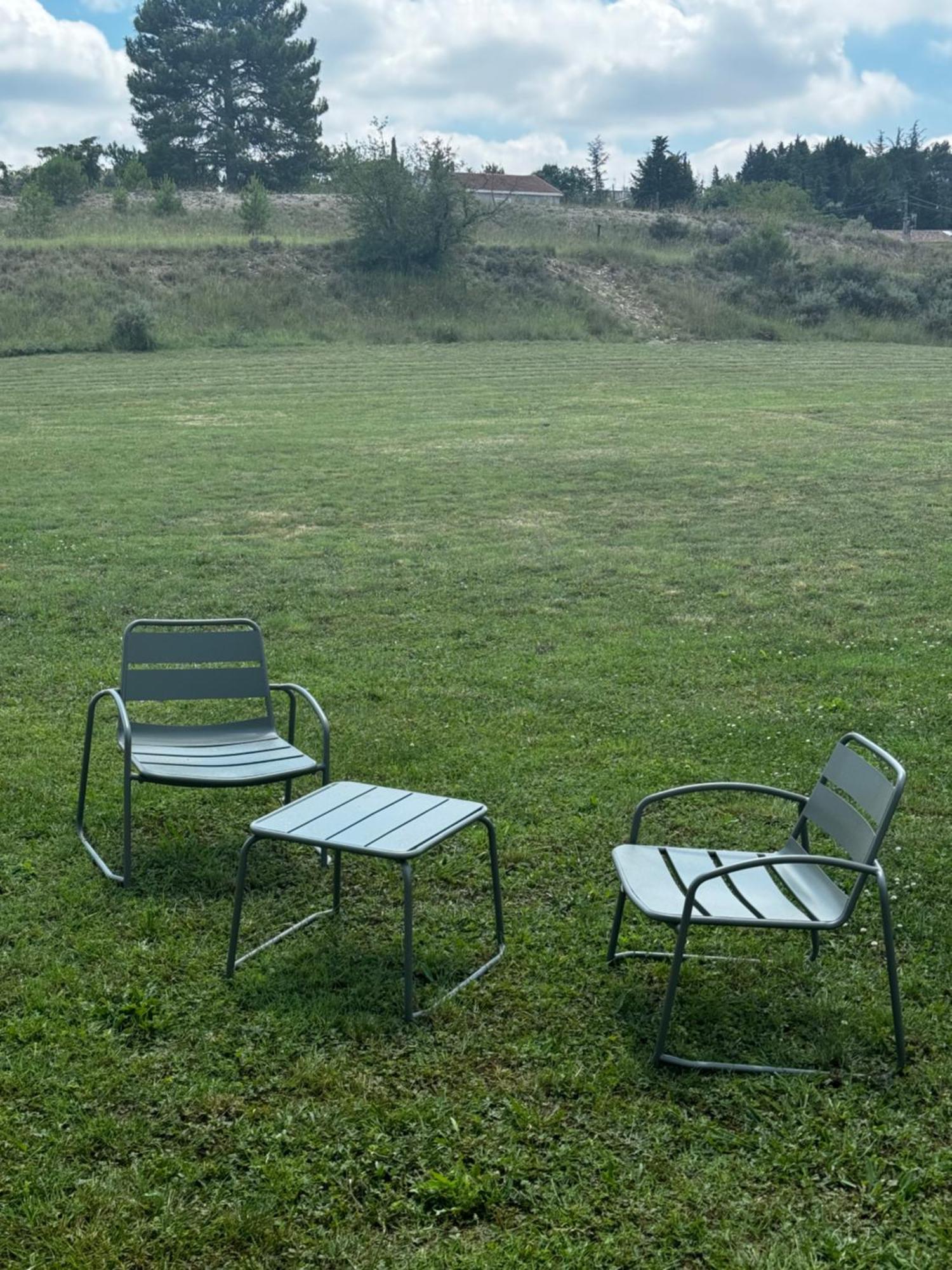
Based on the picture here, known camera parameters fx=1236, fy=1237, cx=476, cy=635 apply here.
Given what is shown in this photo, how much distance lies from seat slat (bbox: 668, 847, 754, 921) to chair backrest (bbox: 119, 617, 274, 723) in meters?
2.10

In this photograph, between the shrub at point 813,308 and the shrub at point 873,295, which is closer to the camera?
the shrub at point 813,308

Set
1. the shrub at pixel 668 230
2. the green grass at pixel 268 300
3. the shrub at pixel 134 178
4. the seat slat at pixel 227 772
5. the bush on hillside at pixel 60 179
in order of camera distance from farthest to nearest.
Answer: the shrub at pixel 134 178 < the shrub at pixel 668 230 < the bush on hillside at pixel 60 179 < the green grass at pixel 268 300 < the seat slat at pixel 227 772

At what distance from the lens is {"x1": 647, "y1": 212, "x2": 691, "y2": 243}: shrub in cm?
4531

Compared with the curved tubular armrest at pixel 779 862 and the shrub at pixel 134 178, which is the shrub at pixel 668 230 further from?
the curved tubular armrest at pixel 779 862

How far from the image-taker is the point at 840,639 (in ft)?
27.4

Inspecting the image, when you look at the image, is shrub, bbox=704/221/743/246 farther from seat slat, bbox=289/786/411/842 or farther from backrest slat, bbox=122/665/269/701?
seat slat, bbox=289/786/411/842

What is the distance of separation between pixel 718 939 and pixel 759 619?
15.4 feet

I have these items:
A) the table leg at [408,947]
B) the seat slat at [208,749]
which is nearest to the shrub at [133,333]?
the seat slat at [208,749]

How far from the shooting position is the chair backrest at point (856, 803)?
3.68 meters

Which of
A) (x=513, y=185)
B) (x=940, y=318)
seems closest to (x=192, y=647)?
(x=940, y=318)

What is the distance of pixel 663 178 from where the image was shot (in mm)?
67625

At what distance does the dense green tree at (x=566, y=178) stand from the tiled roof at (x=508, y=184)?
1.44m

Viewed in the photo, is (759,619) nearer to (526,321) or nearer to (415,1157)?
(415,1157)

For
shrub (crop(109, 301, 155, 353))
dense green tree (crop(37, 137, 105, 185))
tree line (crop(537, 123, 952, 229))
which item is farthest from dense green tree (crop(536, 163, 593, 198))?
shrub (crop(109, 301, 155, 353))
